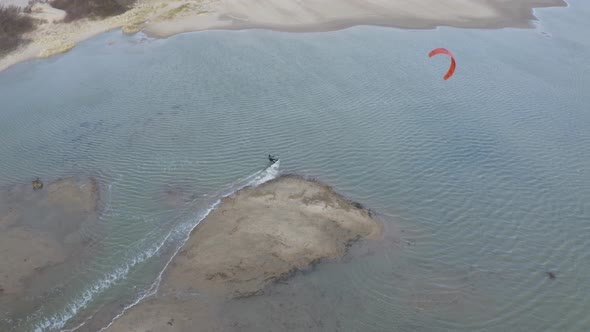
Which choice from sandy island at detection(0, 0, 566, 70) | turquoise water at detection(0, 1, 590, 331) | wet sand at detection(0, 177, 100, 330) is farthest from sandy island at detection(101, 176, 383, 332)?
sandy island at detection(0, 0, 566, 70)

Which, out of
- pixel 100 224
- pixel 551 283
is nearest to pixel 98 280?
pixel 100 224

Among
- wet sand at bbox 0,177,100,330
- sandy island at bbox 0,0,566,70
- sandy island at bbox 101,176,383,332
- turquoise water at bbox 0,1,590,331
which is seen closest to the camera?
sandy island at bbox 101,176,383,332

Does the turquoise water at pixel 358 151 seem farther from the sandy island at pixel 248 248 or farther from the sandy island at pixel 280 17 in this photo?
the sandy island at pixel 280 17

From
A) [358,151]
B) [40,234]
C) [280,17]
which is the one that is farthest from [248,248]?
[280,17]

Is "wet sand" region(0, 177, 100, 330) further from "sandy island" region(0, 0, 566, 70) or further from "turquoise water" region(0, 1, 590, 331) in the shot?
"sandy island" region(0, 0, 566, 70)

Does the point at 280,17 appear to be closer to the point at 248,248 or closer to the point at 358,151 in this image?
the point at 358,151

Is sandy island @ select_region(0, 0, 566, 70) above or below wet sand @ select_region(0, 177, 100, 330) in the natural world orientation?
above

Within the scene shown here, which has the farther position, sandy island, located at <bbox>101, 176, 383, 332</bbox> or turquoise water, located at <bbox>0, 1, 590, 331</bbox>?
turquoise water, located at <bbox>0, 1, 590, 331</bbox>
